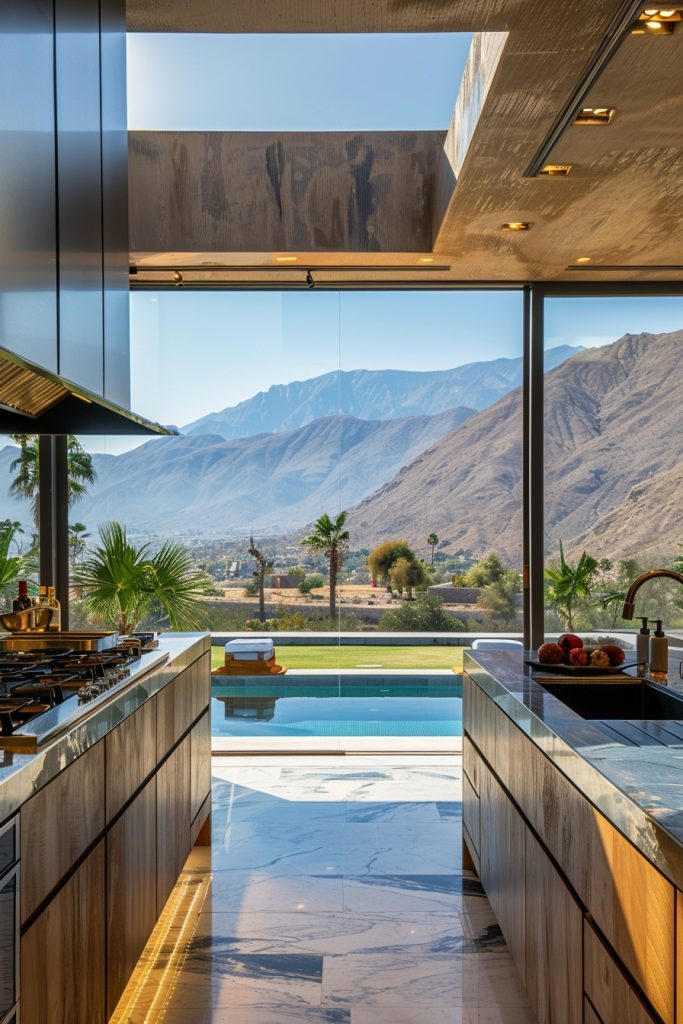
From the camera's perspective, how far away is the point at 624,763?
1734 millimetres

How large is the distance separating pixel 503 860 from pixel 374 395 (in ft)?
11.4

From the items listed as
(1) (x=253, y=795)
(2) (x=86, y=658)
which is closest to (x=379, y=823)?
(1) (x=253, y=795)

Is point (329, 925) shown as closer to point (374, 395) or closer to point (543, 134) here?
point (543, 134)

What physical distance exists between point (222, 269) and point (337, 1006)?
3.64 meters

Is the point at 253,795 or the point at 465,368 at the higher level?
the point at 465,368

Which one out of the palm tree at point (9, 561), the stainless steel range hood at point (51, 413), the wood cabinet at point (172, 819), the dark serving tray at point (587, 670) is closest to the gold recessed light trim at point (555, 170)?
the stainless steel range hood at point (51, 413)

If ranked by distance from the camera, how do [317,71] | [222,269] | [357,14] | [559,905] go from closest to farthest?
[559,905] < [357,14] < [317,71] < [222,269]

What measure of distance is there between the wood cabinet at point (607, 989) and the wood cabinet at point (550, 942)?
0.06 m

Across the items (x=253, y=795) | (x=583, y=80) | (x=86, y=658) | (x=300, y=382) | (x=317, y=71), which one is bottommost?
(x=253, y=795)

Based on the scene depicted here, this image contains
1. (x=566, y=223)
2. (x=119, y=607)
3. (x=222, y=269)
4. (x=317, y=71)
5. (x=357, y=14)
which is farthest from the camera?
(x=119, y=607)

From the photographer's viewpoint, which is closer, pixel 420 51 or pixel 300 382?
pixel 420 51

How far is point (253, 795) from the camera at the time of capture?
15.6 ft

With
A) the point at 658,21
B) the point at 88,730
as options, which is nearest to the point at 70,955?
the point at 88,730

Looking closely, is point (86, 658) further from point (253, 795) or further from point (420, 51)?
point (420, 51)
